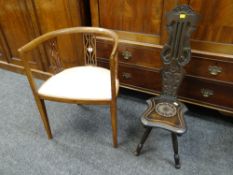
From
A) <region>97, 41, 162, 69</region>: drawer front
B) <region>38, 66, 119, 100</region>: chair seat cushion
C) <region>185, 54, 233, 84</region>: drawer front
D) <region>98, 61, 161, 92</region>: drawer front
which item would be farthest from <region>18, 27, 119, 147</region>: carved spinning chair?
<region>185, 54, 233, 84</region>: drawer front

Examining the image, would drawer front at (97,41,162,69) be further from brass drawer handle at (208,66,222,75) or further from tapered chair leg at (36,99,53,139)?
tapered chair leg at (36,99,53,139)

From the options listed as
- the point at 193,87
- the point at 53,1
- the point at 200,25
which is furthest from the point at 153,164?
the point at 53,1

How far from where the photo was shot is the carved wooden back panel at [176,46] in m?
1.01

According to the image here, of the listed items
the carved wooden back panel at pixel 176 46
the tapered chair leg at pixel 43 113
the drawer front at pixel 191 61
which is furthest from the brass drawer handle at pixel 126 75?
the tapered chair leg at pixel 43 113

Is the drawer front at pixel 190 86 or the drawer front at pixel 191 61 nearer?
the drawer front at pixel 191 61

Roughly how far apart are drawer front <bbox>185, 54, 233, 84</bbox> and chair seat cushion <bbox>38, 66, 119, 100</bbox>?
526 mm

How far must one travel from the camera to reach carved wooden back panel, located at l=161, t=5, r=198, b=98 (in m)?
1.01

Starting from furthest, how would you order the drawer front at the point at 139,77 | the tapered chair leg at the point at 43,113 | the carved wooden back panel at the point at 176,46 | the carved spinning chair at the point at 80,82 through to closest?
1. the drawer front at the point at 139,77
2. the tapered chair leg at the point at 43,113
3. the carved spinning chair at the point at 80,82
4. the carved wooden back panel at the point at 176,46

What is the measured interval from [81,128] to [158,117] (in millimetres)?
650

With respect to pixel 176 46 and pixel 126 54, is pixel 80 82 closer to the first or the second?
pixel 126 54

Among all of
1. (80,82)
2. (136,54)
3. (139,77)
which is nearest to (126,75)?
(139,77)

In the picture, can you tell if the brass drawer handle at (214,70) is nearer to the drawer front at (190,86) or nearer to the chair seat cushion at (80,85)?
the drawer front at (190,86)

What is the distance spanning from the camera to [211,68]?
1.24 metres

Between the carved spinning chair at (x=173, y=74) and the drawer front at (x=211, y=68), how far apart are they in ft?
0.54
